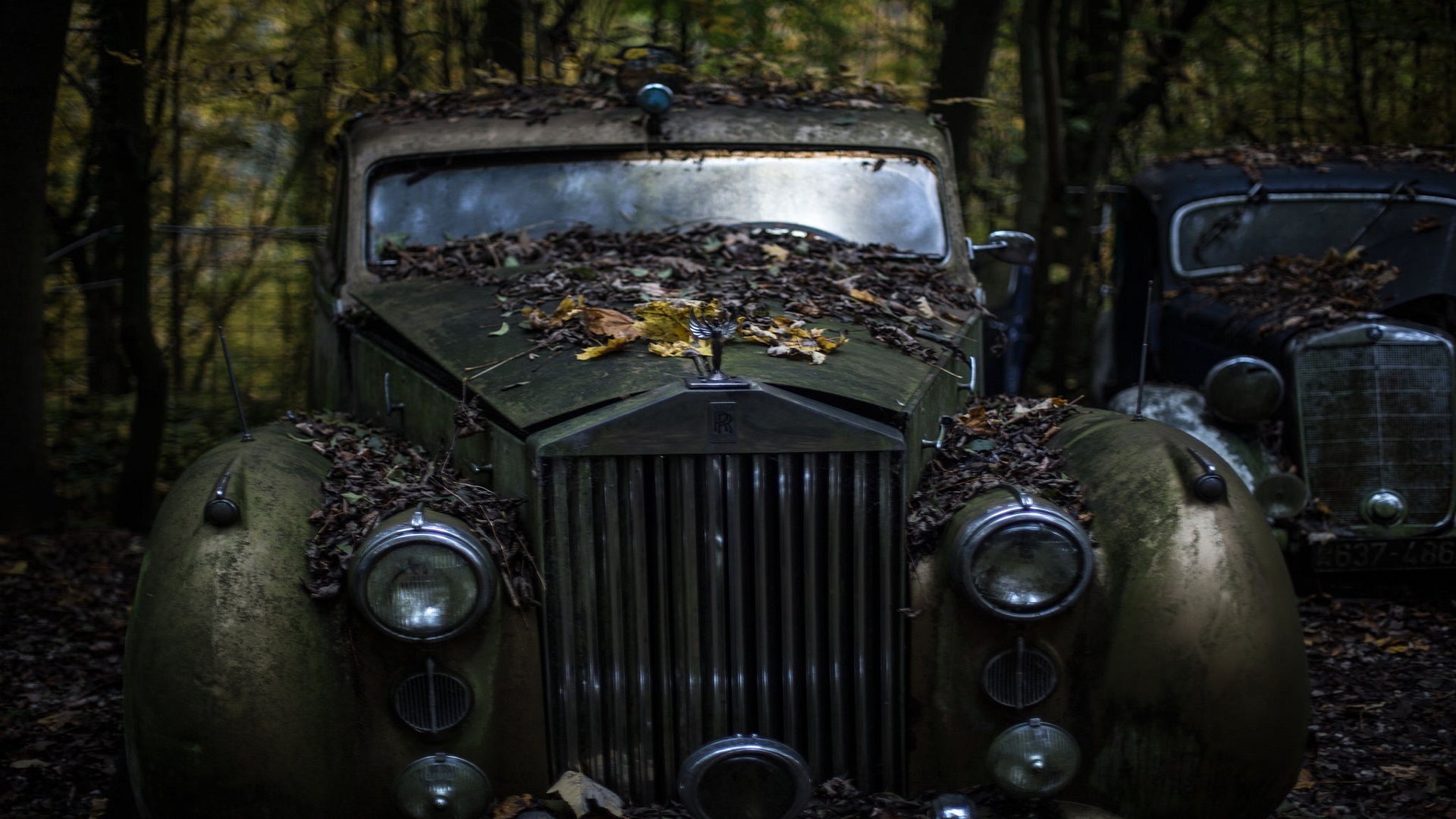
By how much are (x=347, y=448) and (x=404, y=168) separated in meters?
1.52

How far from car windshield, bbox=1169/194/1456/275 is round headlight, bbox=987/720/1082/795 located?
5.09m

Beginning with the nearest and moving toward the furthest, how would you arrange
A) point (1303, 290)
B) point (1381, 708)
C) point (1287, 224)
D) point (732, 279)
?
point (732, 279)
point (1381, 708)
point (1303, 290)
point (1287, 224)

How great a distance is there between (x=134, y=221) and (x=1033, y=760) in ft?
19.3

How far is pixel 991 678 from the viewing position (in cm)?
277

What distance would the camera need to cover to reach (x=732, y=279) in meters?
3.88

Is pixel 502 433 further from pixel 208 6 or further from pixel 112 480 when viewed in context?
pixel 208 6

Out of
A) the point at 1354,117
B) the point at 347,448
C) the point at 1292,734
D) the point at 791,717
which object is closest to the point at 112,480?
the point at 347,448

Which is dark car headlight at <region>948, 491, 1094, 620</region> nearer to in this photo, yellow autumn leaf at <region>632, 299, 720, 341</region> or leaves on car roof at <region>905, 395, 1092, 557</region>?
leaves on car roof at <region>905, 395, 1092, 557</region>

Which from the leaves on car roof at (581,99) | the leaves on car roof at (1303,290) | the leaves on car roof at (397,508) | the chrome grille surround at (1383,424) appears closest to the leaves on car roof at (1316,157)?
the leaves on car roof at (1303,290)

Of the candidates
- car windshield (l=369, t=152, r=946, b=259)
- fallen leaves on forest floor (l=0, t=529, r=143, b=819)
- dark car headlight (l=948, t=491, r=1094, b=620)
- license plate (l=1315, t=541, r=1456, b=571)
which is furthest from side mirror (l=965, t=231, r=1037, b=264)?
fallen leaves on forest floor (l=0, t=529, r=143, b=819)

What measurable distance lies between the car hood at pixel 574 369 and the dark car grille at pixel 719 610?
0.66 feet

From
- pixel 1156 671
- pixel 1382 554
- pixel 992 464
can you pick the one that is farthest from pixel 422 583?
pixel 1382 554

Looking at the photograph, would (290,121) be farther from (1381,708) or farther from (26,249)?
(1381,708)

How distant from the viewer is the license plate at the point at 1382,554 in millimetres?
5512
